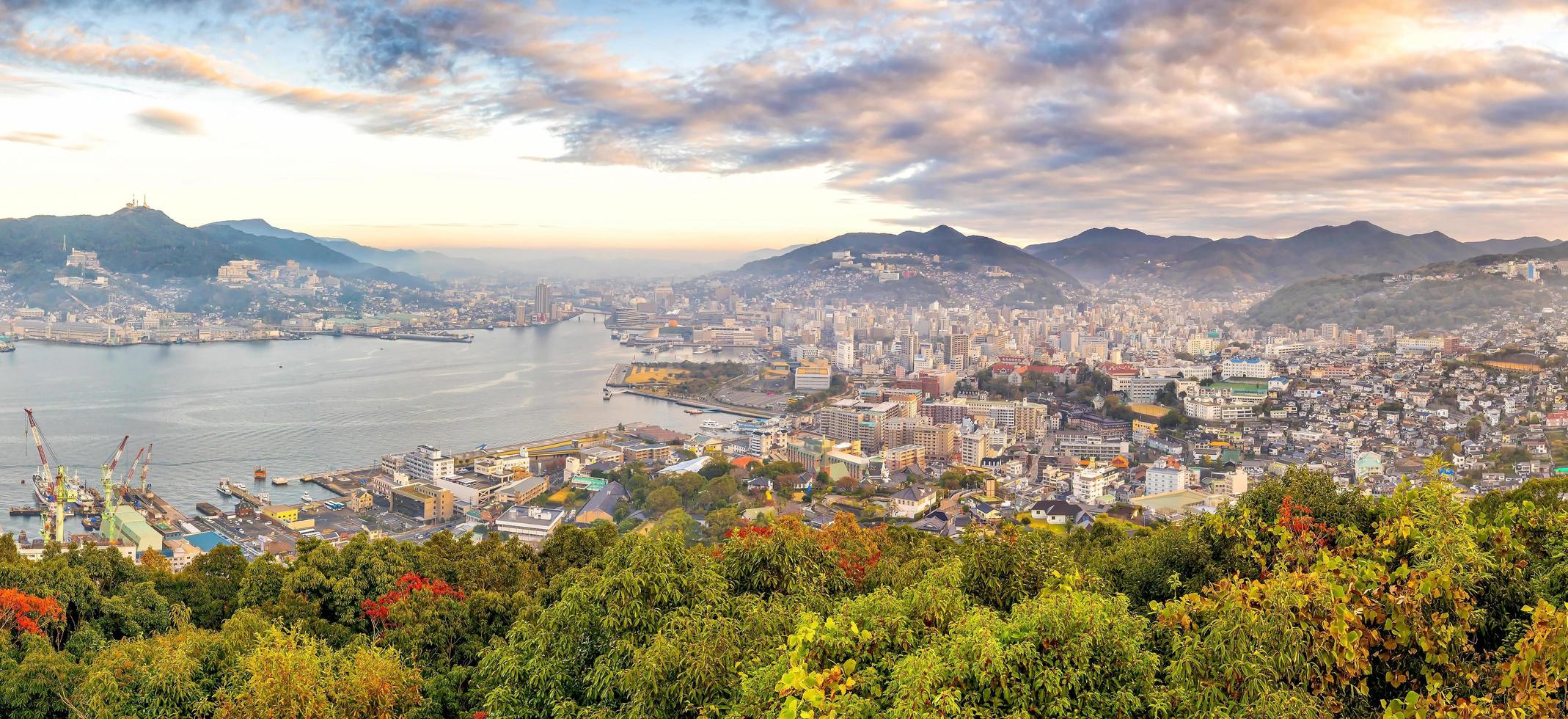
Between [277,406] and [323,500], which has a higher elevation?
[277,406]

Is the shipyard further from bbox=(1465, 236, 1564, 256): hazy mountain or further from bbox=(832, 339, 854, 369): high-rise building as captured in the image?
bbox=(1465, 236, 1564, 256): hazy mountain

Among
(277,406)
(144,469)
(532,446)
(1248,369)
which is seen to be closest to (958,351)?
(1248,369)

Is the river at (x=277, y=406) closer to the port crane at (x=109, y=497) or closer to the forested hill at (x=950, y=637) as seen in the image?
A: the port crane at (x=109, y=497)

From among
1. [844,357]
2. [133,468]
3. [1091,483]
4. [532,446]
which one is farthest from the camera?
[844,357]

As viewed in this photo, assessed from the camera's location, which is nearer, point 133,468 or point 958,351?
point 133,468

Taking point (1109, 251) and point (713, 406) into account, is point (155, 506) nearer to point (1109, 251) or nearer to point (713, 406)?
point (713, 406)

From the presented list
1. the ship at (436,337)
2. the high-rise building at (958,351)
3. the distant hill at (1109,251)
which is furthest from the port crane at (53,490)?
the distant hill at (1109,251)

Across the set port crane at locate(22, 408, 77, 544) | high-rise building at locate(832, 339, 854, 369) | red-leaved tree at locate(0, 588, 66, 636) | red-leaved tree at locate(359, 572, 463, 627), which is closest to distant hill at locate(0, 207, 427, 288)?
port crane at locate(22, 408, 77, 544)
